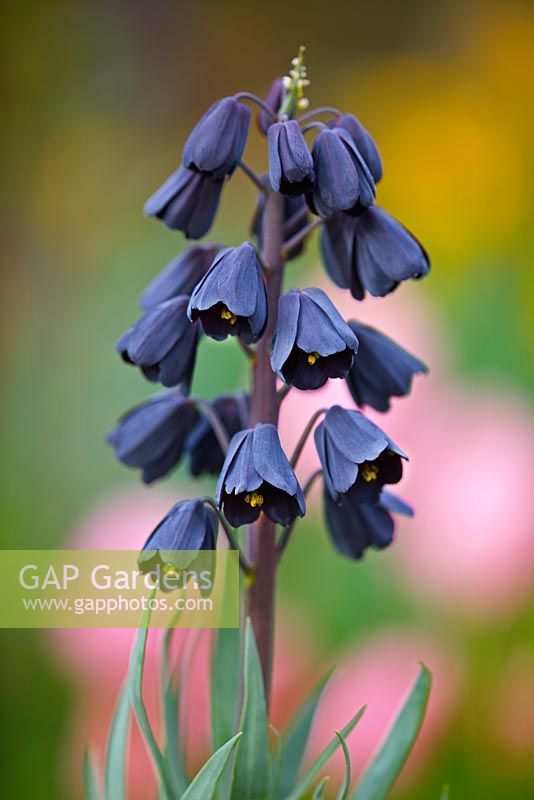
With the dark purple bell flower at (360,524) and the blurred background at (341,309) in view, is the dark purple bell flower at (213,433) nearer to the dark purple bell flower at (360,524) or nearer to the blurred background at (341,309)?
the dark purple bell flower at (360,524)

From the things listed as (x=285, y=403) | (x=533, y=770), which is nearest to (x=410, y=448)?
(x=285, y=403)

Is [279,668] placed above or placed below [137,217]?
below

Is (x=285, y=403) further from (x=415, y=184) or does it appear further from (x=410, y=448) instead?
(x=415, y=184)

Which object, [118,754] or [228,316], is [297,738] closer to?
[118,754]

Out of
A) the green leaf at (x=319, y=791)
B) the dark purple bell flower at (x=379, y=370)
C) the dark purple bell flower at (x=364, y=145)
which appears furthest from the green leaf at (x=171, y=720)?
the dark purple bell flower at (x=364, y=145)

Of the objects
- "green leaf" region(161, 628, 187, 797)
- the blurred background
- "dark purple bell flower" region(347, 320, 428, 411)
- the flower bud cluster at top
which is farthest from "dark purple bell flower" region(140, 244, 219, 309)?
the blurred background
